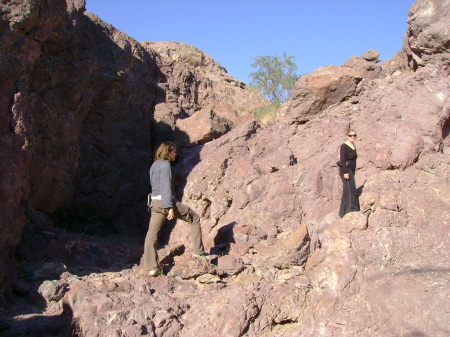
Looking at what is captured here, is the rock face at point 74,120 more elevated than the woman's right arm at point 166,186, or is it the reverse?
the rock face at point 74,120

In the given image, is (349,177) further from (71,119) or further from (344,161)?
(71,119)

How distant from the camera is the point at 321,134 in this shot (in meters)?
6.98

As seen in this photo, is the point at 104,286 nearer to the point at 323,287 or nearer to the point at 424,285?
the point at 323,287

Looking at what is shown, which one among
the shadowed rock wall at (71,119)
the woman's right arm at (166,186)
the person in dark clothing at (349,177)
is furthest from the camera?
the person in dark clothing at (349,177)

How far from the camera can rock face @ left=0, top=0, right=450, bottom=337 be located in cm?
397

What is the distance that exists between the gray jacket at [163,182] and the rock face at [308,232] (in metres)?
0.70

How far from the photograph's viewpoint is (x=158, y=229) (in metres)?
5.35

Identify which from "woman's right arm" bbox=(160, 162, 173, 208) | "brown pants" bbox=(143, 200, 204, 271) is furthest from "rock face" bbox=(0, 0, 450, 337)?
"woman's right arm" bbox=(160, 162, 173, 208)

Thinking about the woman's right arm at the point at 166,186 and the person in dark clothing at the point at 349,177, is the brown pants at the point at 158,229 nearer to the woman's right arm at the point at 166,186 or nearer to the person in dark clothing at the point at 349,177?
the woman's right arm at the point at 166,186

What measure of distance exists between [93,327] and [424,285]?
2.73m

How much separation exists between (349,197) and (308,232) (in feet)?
2.01

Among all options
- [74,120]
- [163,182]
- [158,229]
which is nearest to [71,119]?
[74,120]

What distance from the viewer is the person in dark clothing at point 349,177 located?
5383mm

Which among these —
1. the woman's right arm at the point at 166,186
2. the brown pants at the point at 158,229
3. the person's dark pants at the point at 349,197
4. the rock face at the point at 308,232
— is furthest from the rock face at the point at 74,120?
the person's dark pants at the point at 349,197
